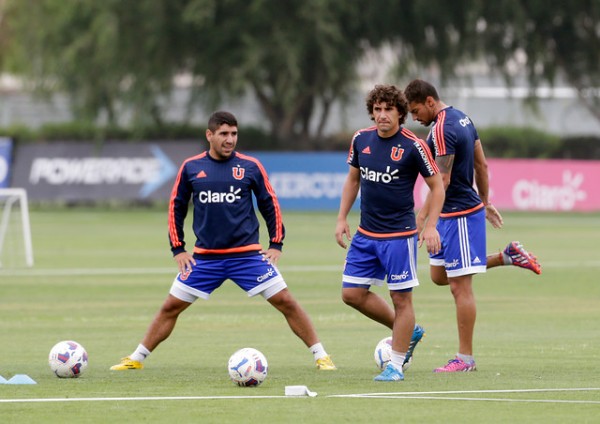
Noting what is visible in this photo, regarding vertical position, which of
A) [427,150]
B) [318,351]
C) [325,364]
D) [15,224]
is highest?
[427,150]

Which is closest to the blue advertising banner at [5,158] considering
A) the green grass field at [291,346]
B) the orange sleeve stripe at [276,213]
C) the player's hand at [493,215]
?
the green grass field at [291,346]

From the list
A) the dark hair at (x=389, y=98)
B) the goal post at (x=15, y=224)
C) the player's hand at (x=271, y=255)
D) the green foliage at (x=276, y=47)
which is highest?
the green foliage at (x=276, y=47)

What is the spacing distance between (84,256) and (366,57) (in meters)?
24.2

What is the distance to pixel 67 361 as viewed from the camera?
1130 cm

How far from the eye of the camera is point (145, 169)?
145ft

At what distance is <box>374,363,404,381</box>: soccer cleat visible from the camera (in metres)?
11.0

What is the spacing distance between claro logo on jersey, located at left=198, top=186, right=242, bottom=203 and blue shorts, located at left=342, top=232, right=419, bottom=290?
106 cm

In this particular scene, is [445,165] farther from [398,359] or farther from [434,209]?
[398,359]

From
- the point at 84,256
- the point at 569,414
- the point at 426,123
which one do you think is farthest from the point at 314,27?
the point at 569,414

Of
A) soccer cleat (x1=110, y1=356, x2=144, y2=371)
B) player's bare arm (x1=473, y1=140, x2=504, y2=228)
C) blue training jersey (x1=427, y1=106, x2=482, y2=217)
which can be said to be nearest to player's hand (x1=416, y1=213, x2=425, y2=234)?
blue training jersey (x1=427, y1=106, x2=482, y2=217)

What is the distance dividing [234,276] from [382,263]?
1312 millimetres

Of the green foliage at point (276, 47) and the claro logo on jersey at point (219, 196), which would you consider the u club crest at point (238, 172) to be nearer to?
the claro logo on jersey at point (219, 196)

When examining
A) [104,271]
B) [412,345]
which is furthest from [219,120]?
[104,271]

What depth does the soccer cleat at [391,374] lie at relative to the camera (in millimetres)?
10977
